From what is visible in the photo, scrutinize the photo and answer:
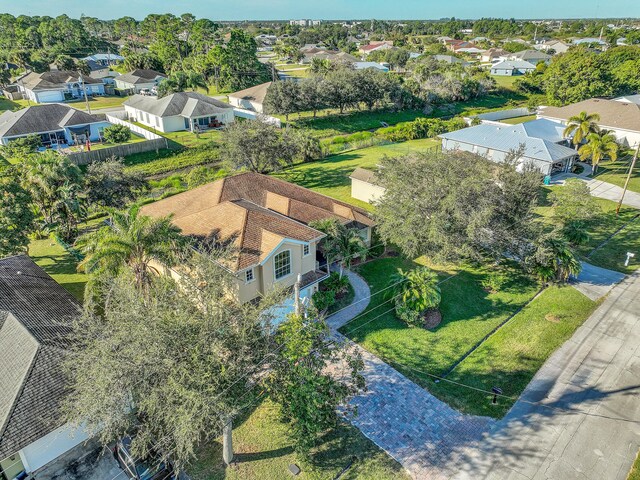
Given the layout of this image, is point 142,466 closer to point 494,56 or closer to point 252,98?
point 252,98

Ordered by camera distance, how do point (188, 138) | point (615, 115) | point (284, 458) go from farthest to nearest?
point (188, 138) < point (615, 115) < point (284, 458)

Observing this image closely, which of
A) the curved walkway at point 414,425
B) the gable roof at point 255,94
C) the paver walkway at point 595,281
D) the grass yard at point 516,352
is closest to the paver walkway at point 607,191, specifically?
the paver walkway at point 595,281

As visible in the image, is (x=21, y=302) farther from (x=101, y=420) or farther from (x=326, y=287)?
(x=326, y=287)

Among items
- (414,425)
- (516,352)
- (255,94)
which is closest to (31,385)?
(414,425)

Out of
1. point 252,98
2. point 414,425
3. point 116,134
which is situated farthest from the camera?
point 252,98

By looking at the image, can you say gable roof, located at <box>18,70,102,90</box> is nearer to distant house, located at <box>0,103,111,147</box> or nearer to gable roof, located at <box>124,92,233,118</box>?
gable roof, located at <box>124,92,233,118</box>

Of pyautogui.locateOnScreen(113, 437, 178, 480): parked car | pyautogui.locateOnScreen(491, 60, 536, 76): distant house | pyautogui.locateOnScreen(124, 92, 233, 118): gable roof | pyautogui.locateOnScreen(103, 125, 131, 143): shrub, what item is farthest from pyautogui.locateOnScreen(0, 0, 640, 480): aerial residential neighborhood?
pyautogui.locateOnScreen(491, 60, 536, 76): distant house

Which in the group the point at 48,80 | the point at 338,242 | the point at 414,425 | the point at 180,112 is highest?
the point at 48,80

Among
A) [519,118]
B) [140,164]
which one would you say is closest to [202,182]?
[140,164]
